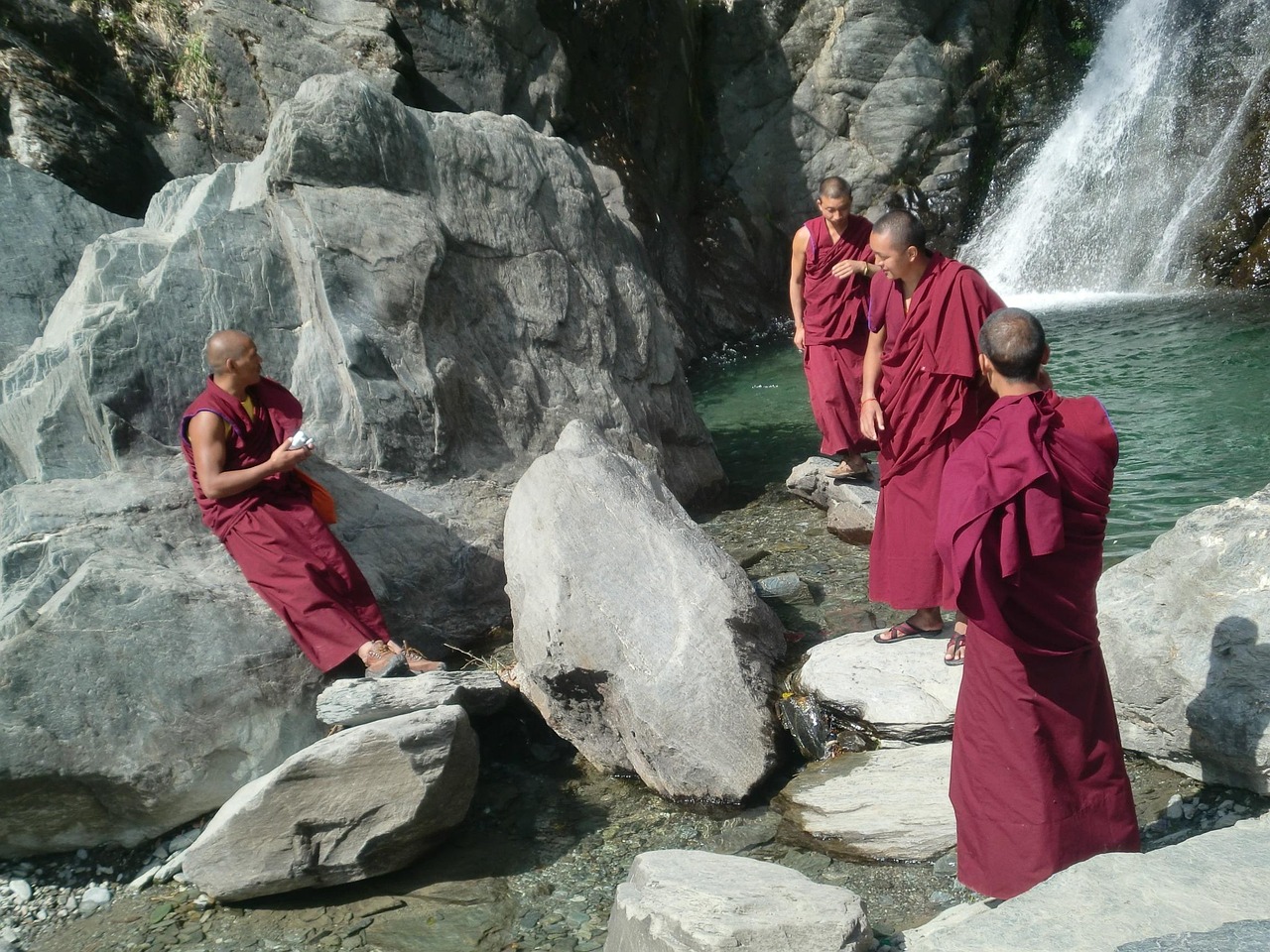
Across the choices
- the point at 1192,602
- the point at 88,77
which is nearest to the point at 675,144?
the point at 88,77

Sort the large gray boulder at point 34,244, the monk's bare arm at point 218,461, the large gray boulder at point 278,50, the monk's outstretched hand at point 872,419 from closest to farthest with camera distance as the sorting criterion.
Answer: the monk's bare arm at point 218,461, the monk's outstretched hand at point 872,419, the large gray boulder at point 34,244, the large gray boulder at point 278,50

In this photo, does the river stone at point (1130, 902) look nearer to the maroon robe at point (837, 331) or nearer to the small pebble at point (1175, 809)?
the small pebble at point (1175, 809)

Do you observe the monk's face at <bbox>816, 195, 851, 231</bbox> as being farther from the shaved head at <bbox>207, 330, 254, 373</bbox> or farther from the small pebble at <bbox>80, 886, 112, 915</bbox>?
the small pebble at <bbox>80, 886, 112, 915</bbox>

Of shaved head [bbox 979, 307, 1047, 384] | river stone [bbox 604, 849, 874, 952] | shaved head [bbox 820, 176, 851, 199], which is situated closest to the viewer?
river stone [bbox 604, 849, 874, 952]

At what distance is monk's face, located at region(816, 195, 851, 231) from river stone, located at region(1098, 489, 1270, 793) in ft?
10.4

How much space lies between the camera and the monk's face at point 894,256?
488 centimetres

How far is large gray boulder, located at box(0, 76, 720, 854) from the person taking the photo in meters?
4.63

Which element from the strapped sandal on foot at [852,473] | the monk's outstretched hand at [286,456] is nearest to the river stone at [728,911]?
the monk's outstretched hand at [286,456]

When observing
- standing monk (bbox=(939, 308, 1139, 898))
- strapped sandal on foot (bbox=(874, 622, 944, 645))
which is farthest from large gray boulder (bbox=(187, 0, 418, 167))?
standing monk (bbox=(939, 308, 1139, 898))

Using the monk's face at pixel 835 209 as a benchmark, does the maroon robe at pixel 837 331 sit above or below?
below

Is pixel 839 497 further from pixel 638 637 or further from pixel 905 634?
pixel 638 637

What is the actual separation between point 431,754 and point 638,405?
3.94 meters

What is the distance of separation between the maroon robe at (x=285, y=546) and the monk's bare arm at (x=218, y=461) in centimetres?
6

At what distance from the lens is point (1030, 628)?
329 cm
